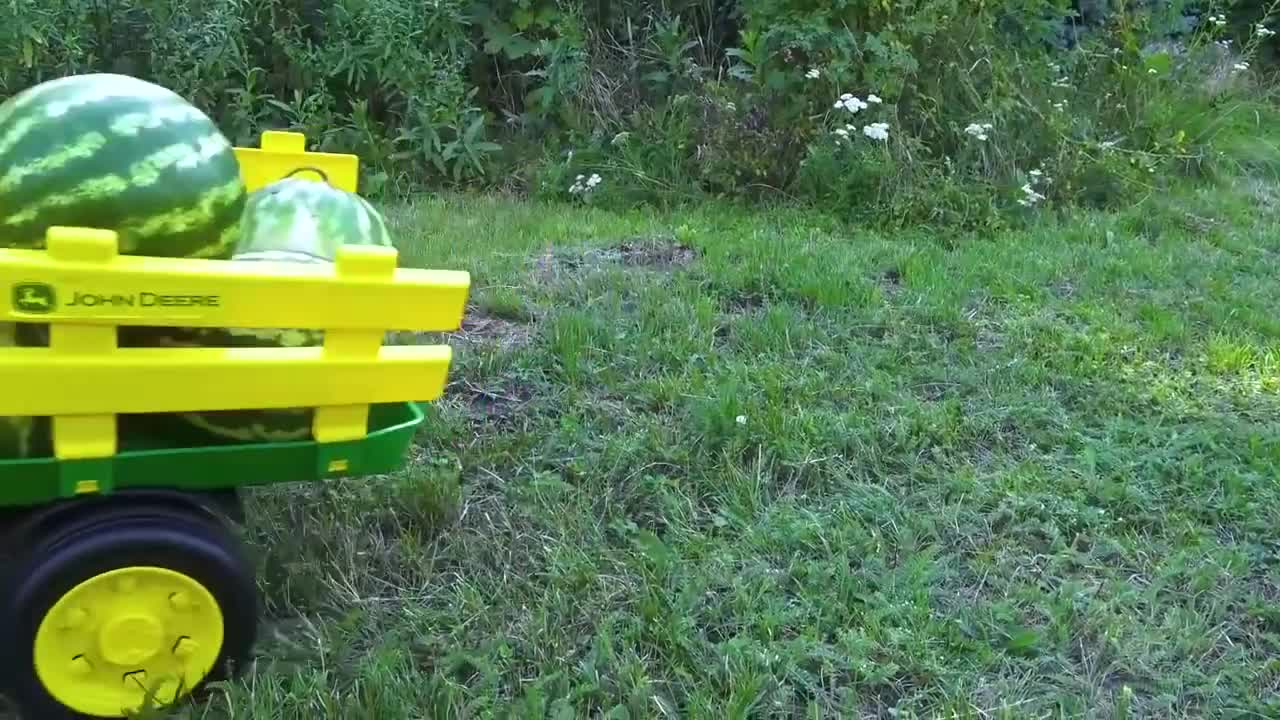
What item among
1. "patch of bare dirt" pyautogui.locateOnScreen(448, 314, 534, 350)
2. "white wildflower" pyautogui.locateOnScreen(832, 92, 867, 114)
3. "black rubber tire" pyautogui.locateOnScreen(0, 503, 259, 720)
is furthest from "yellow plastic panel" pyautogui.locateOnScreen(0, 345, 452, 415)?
"white wildflower" pyautogui.locateOnScreen(832, 92, 867, 114)

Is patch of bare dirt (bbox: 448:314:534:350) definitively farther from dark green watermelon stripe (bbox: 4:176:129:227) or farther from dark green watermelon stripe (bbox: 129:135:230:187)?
dark green watermelon stripe (bbox: 4:176:129:227)

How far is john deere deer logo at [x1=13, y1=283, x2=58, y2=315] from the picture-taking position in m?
1.60

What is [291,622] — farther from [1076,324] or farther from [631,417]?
[1076,324]

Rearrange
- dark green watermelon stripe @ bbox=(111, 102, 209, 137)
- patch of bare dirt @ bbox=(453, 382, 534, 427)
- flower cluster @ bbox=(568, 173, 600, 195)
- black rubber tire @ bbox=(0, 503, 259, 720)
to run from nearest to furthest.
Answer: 1. black rubber tire @ bbox=(0, 503, 259, 720)
2. dark green watermelon stripe @ bbox=(111, 102, 209, 137)
3. patch of bare dirt @ bbox=(453, 382, 534, 427)
4. flower cluster @ bbox=(568, 173, 600, 195)

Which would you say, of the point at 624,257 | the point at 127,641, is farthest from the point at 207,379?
the point at 624,257

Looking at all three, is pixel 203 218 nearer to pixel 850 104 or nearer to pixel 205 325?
pixel 205 325

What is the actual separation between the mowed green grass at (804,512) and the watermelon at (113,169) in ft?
2.57

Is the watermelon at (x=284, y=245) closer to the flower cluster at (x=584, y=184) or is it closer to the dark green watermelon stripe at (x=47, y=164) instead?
the dark green watermelon stripe at (x=47, y=164)

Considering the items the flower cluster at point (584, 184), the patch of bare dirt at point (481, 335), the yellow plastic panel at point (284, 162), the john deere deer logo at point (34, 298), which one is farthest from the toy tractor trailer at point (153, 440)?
the flower cluster at point (584, 184)

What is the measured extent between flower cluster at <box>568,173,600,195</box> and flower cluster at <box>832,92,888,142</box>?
1.11m

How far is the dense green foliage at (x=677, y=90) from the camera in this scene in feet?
16.5

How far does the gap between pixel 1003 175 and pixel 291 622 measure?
13.0ft

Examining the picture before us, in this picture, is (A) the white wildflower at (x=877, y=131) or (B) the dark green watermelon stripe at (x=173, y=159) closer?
(B) the dark green watermelon stripe at (x=173, y=159)

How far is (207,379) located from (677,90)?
4.26m
